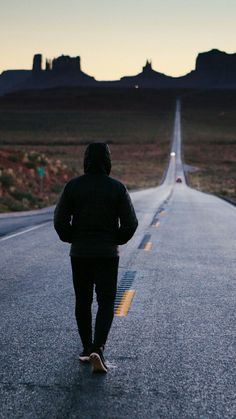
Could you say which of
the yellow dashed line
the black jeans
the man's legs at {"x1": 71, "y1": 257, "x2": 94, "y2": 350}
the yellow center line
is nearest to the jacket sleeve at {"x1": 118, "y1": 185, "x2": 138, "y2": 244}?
the black jeans

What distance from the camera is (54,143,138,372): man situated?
16.2 ft

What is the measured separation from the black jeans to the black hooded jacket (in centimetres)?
8

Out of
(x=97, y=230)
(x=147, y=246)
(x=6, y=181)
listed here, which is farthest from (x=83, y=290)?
(x=6, y=181)

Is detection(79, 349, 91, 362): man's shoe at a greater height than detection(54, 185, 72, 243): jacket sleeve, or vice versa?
detection(54, 185, 72, 243): jacket sleeve

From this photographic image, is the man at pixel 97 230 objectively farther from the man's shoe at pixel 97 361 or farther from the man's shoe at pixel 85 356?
the man's shoe at pixel 85 356

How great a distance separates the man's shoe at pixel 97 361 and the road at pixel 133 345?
72 mm

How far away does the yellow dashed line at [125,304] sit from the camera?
23.5 feet

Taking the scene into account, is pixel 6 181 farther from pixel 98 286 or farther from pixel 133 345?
pixel 98 286

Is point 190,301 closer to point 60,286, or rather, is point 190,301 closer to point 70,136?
point 60,286

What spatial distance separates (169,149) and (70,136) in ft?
75.7

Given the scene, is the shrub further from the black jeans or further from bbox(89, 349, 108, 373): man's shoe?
bbox(89, 349, 108, 373): man's shoe

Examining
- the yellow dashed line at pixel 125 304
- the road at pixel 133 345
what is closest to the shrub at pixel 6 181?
the road at pixel 133 345

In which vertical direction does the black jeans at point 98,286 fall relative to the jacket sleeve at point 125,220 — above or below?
below

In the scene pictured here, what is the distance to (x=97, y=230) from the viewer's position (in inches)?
195
